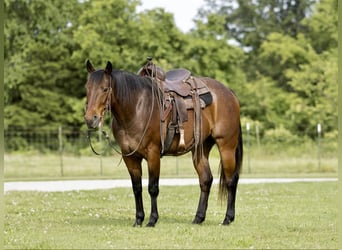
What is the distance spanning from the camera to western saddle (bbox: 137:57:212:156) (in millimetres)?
9805

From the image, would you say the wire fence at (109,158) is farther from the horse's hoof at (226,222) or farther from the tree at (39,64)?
the horse's hoof at (226,222)

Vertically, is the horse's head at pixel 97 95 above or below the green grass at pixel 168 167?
above

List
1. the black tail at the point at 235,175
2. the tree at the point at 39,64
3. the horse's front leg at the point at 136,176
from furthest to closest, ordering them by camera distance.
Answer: the tree at the point at 39,64 < the black tail at the point at 235,175 < the horse's front leg at the point at 136,176

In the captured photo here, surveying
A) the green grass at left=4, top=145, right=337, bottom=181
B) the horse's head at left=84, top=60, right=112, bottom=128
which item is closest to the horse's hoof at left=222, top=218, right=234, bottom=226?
the horse's head at left=84, top=60, right=112, bottom=128

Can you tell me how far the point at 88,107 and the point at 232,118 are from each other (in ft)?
8.15

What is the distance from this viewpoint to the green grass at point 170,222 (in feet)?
26.9

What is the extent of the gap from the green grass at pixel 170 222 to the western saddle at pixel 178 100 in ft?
3.94

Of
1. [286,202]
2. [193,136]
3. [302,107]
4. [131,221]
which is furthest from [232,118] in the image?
[302,107]

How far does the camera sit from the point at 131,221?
10.4 meters

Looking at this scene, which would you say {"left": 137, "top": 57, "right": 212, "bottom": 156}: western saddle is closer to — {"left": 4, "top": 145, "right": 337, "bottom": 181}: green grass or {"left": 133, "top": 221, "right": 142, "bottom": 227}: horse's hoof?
{"left": 133, "top": 221, "right": 142, "bottom": 227}: horse's hoof

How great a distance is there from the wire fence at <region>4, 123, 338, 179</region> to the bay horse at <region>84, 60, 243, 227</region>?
12.4m

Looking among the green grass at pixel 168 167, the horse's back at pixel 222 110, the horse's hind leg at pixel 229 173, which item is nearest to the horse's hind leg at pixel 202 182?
the horse's hind leg at pixel 229 173

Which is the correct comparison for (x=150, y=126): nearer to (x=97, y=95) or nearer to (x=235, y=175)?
(x=97, y=95)

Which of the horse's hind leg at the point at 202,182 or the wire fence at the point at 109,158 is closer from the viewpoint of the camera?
the horse's hind leg at the point at 202,182
